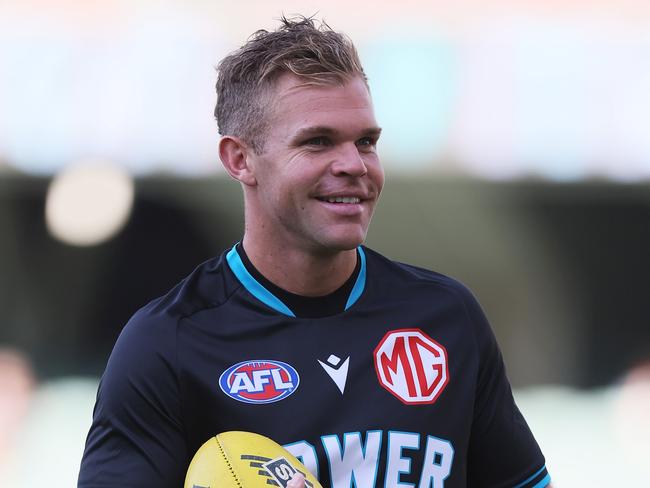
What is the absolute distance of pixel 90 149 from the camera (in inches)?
287

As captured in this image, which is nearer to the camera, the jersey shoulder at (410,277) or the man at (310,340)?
the man at (310,340)

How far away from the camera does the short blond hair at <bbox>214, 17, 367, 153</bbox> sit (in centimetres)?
241

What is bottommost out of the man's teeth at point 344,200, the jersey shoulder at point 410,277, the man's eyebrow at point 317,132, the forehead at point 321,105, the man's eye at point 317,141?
the jersey shoulder at point 410,277

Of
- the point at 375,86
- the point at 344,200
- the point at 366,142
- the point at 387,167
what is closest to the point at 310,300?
the point at 344,200

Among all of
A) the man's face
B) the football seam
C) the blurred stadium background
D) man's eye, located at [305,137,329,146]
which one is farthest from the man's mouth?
the blurred stadium background

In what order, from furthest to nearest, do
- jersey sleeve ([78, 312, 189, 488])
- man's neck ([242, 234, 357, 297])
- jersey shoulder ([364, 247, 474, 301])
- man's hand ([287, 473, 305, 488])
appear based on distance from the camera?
jersey shoulder ([364, 247, 474, 301]), man's neck ([242, 234, 357, 297]), jersey sleeve ([78, 312, 189, 488]), man's hand ([287, 473, 305, 488])

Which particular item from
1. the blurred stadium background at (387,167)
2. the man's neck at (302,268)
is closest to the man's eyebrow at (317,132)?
the man's neck at (302,268)

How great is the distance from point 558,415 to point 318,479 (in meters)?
5.38

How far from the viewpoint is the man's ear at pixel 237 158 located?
251 cm

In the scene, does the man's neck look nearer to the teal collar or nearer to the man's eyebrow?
the teal collar

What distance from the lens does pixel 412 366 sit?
7.96 ft

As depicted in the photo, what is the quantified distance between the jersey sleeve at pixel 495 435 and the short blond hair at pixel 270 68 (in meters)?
0.65

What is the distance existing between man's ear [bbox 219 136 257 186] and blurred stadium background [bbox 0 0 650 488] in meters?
4.75

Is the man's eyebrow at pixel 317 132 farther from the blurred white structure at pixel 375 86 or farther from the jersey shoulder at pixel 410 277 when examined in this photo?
the blurred white structure at pixel 375 86
